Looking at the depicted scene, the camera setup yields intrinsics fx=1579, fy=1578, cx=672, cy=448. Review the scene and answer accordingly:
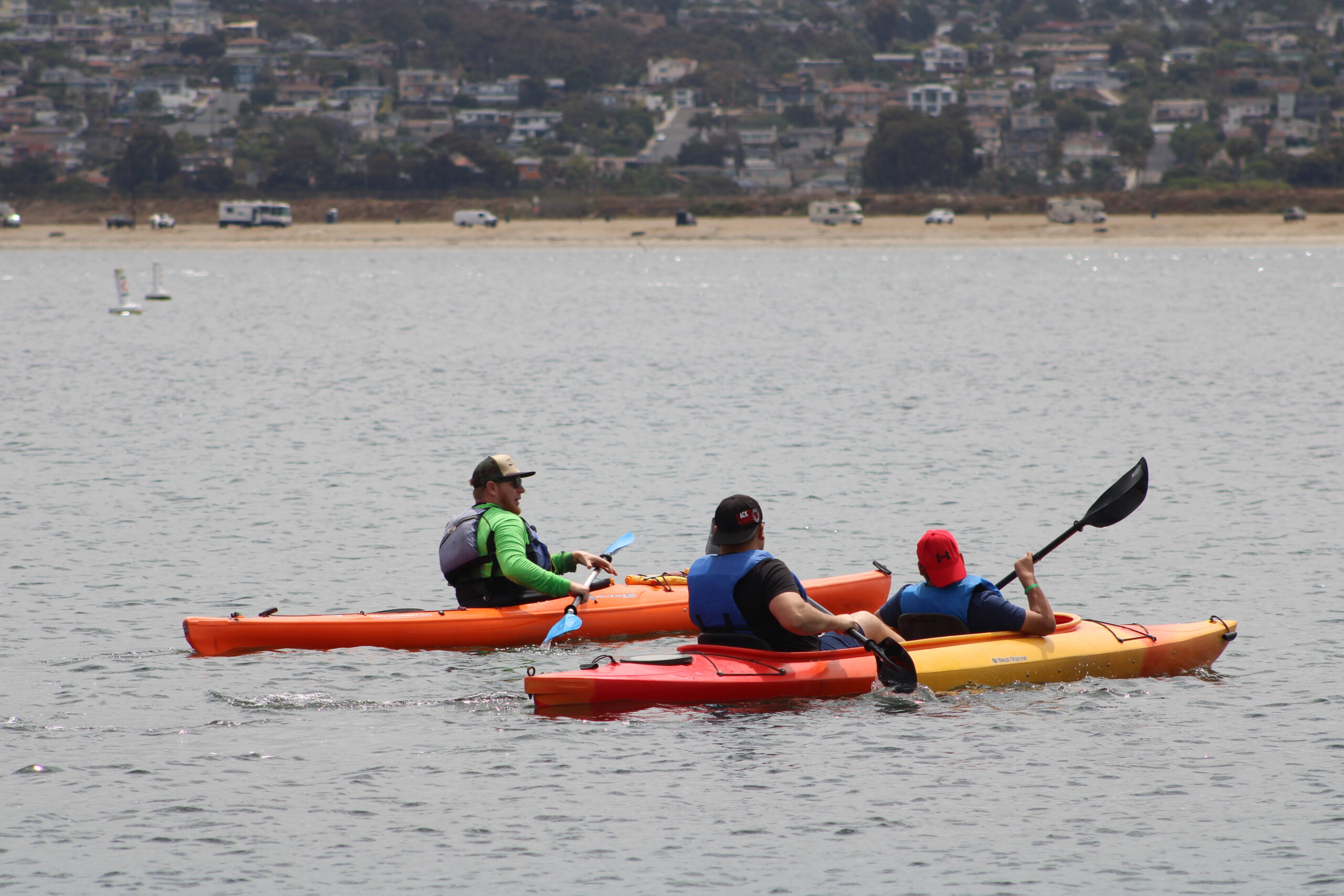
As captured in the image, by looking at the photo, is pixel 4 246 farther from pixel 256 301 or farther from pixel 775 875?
pixel 775 875

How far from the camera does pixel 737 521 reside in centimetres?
878

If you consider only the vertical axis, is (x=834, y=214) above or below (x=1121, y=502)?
below

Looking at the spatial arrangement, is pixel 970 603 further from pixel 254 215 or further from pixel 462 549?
pixel 254 215

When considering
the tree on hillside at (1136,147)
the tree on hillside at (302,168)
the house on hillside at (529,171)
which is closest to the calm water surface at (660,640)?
the tree on hillside at (1136,147)

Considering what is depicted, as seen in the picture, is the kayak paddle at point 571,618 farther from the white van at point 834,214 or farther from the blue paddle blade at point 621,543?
the white van at point 834,214

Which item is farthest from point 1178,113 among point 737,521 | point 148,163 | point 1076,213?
point 737,521

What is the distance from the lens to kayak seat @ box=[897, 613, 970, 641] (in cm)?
970

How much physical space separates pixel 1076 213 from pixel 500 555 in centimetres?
7945

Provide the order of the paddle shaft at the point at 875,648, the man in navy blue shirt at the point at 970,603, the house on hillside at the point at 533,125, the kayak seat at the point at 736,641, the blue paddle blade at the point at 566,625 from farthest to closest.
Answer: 1. the house on hillside at the point at 533,125
2. the blue paddle blade at the point at 566,625
3. the man in navy blue shirt at the point at 970,603
4. the kayak seat at the point at 736,641
5. the paddle shaft at the point at 875,648

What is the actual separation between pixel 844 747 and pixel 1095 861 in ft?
6.08

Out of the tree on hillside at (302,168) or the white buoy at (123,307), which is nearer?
the white buoy at (123,307)

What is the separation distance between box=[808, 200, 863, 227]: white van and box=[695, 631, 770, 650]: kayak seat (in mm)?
82344

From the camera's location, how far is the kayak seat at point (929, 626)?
31.8 ft

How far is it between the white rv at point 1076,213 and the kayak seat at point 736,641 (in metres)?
79.5
